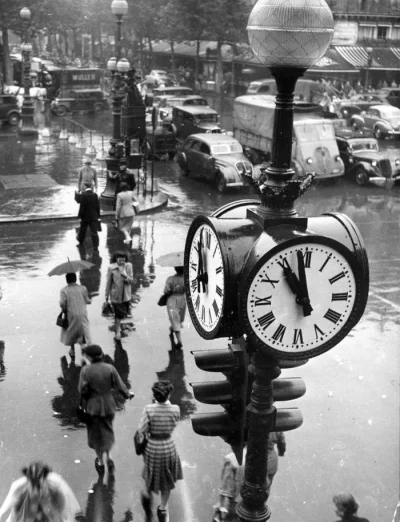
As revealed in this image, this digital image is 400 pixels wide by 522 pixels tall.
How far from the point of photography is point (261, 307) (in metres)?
4.21

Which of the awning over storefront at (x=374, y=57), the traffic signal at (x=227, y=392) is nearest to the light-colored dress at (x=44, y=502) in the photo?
the traffic signal at (x=227, y=392)

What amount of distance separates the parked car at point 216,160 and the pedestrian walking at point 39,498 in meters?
18.7

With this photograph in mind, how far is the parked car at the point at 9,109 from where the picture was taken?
120 feet

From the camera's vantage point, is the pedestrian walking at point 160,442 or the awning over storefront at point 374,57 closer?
the pedestrian walking at point 160,442

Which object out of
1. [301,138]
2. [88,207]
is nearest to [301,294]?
[88,207]

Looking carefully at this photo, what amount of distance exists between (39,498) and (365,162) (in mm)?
22330

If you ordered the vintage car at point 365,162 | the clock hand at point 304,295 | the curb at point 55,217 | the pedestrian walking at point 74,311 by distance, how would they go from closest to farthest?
the clock hand at point 304,295
the pedestrian walking at point 74,311
the curb at point 55,217
the vintage car at point 365,162

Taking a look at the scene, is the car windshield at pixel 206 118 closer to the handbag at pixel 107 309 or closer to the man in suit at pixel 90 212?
the man in suit at pixel 90 212

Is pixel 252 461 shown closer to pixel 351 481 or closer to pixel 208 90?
pixel 351 481

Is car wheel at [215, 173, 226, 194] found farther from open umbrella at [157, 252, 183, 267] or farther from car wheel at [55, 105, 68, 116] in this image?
car wheel at [55, 105, 68, 116]

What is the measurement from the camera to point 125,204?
18.2 metres

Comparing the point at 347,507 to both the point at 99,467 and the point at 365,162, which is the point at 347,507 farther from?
the point at 365,162

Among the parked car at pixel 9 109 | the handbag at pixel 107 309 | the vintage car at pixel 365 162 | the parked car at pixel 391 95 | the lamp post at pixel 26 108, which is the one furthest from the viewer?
the parked car at pixel 391 95

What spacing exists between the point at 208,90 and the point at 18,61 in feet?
44.2
